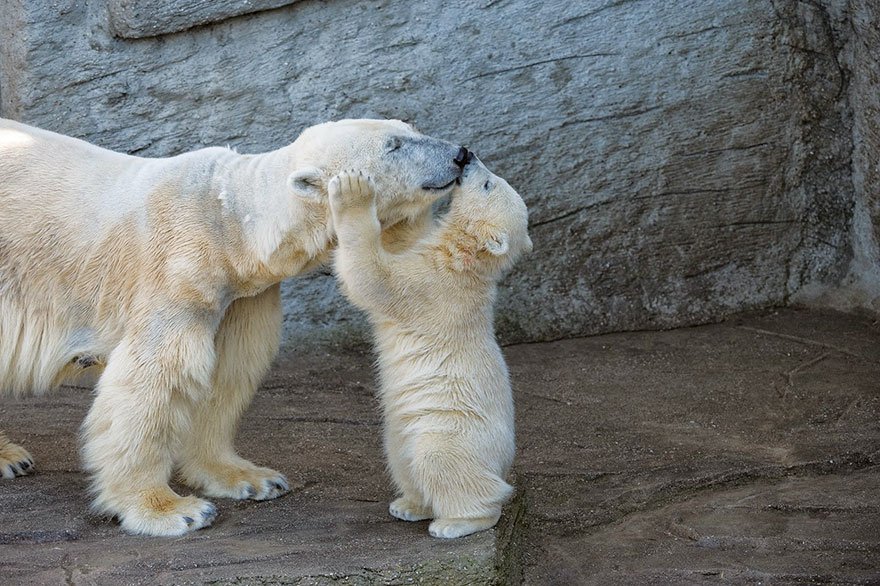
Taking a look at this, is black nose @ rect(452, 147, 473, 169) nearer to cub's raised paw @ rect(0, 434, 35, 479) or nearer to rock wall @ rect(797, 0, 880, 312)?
cub's raised paw @ rect(0, 434, 35, 479)

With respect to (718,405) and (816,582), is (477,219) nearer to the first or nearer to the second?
(816,582)

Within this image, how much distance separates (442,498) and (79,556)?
3.60 ft

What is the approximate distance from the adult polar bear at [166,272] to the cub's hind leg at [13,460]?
0.41 meters

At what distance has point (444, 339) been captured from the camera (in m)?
3.59

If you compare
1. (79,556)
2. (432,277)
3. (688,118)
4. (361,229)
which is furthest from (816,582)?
(688,118)

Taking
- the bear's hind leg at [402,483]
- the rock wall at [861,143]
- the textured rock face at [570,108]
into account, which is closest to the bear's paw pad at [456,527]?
the bear's hind leg at [402,483]

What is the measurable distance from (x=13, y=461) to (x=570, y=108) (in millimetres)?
3067

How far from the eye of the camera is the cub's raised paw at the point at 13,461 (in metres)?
4.25

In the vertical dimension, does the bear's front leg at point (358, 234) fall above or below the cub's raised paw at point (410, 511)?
above

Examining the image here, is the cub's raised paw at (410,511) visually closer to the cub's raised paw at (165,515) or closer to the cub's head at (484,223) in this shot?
the cub's raised paw at (165,515)

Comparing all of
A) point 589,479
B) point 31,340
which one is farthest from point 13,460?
point 589,479

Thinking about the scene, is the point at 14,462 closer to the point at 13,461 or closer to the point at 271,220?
the point at 13,461

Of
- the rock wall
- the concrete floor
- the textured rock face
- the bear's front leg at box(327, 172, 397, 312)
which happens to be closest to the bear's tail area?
the concrete floor

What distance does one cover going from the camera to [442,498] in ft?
11.4
